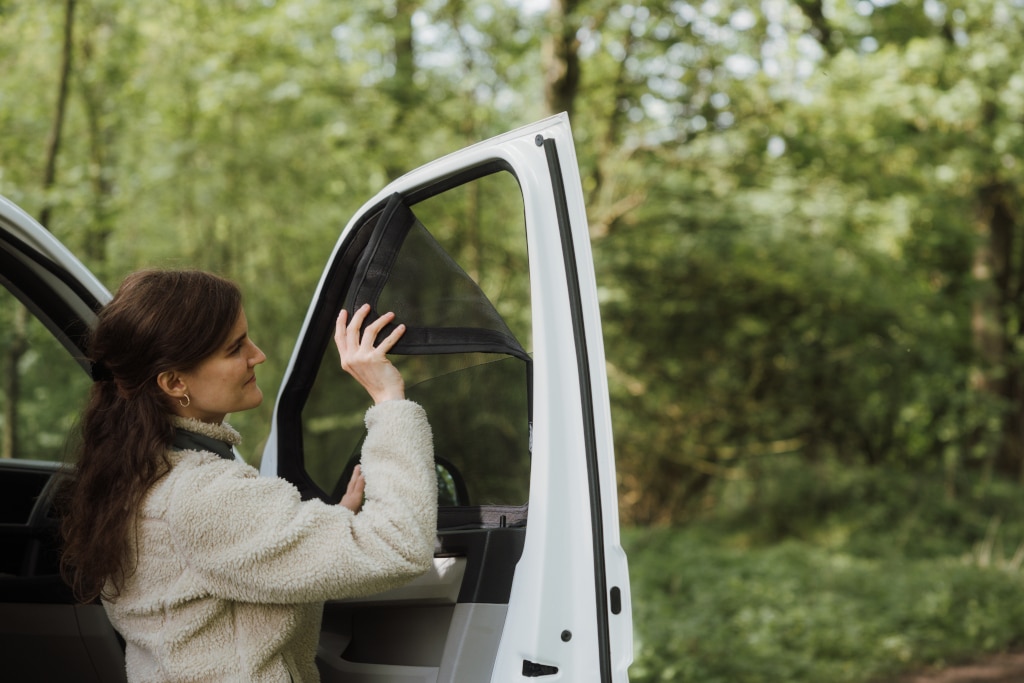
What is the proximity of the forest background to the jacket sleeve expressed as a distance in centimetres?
604

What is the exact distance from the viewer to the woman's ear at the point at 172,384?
1906 millimetres

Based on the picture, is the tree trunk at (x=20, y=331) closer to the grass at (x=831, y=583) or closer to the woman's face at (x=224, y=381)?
the grass at (x=831, y=583)

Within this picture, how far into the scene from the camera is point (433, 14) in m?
9.17

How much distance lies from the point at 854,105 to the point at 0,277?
853cm

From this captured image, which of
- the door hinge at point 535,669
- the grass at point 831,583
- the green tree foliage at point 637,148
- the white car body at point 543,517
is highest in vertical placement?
the green tree foliage at point 637,148

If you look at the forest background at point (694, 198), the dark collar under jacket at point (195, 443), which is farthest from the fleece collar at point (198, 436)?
the forest background at point (694, 198)

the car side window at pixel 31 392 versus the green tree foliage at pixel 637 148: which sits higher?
the green tree foliage at pixel 637 148

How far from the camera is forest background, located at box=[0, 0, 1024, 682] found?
8.73 meters

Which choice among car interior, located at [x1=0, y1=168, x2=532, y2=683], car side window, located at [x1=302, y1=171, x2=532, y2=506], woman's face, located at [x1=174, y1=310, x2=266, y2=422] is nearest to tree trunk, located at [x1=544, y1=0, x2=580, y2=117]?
car interior, located at [x1=0, y1=168, x2=532, y2=683]

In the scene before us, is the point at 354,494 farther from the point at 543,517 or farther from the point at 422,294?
the point at 543,517

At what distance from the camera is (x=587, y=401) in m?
1.85

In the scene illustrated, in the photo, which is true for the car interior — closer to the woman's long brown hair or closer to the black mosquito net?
the black mosquito net

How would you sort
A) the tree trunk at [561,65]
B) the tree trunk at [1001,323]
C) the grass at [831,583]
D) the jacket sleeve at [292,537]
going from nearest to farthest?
the jacket sleeve at [292,537], the grass at [831,583], the tree trunk at [561,65], the tree trunk at [1001,323]

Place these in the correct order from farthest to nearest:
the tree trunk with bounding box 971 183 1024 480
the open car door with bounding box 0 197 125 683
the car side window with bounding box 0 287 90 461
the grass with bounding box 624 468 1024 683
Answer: the tree trunk with bounding box 971 183 1024 480 < the grass with bounding box 624 468 1024 683 < the car side window with bounding box 0 287 90 461 < the open car door with bounding box 0 197 125 683
